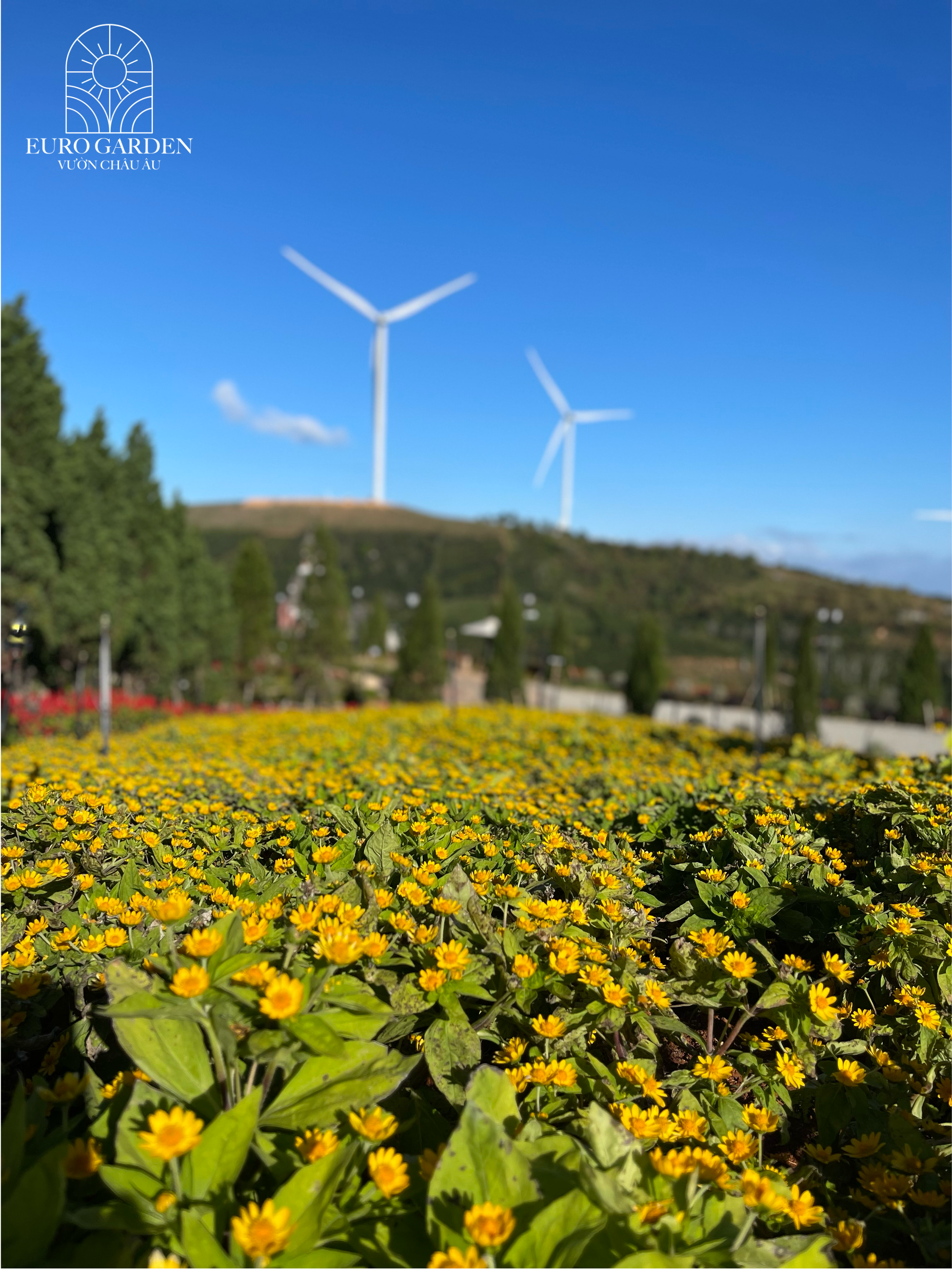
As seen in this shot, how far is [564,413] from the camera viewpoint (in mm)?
45094

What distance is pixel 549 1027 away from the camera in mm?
2098

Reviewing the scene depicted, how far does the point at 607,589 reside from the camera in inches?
2894

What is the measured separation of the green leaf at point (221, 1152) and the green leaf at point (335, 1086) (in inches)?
4.4

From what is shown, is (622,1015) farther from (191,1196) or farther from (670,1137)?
(191,1196)

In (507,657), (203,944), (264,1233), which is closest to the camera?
(264,1233)

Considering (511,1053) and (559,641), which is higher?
(559,641)

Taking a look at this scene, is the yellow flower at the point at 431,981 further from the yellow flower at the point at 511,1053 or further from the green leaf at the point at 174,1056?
the green leaf at the point at 174,1056

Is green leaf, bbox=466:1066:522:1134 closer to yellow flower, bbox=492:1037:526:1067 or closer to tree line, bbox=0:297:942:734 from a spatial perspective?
yellow flower, bbox=492:1037:526:1067

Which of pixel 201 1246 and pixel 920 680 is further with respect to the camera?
pixel 920 680

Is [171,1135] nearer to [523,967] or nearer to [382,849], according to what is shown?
[523,967]

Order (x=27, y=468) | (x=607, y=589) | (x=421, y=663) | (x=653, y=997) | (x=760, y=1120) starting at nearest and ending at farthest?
(x=760, y=1120)
(x=653, y=997)
(x=27, y=468)
(x=421, y=663)
(x=607, y=589)

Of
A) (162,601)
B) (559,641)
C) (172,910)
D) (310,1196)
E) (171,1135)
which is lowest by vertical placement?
(310,1196)

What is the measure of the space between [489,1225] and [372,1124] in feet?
1.20

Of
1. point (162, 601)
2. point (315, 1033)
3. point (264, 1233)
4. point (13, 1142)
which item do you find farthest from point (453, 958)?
point (162, 601)
